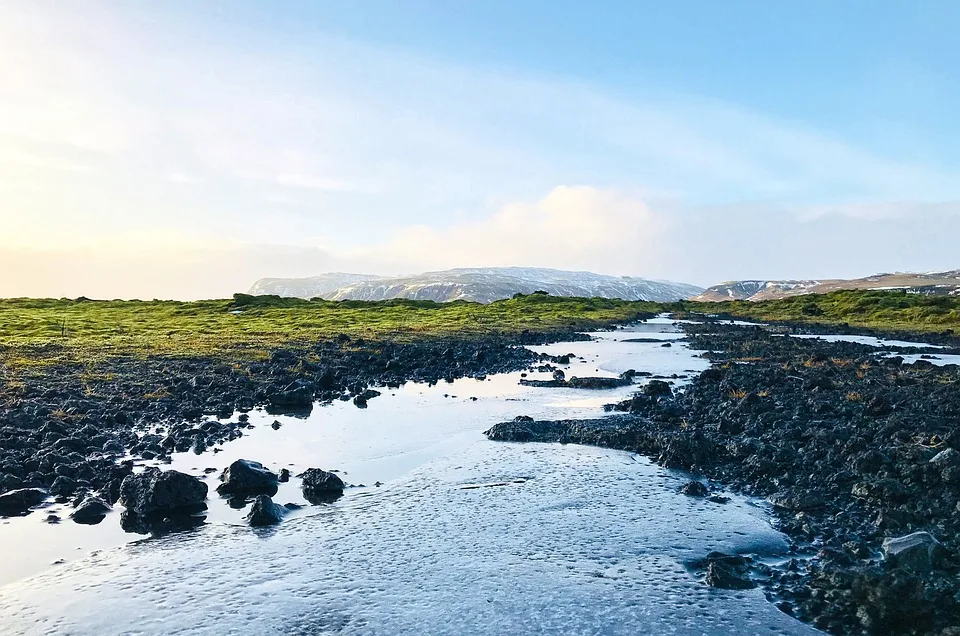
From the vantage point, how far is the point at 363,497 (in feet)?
48.4

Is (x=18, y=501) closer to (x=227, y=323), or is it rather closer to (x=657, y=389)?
(x=657, y=389)

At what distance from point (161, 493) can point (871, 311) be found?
92184 millimetres

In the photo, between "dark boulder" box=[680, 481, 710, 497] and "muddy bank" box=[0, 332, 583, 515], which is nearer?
"dark boulder" box=[680, 481, 710, 497]

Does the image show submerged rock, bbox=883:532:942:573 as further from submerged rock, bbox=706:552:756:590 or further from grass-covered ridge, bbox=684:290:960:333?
grass-covered ridge, bbox=684:290:960:333

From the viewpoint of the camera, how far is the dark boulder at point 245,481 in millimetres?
14875

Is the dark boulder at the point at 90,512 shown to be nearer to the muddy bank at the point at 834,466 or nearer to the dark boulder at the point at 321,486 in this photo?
the dark boulder at the point at 321,486

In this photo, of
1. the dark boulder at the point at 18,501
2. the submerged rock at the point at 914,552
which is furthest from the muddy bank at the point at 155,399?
the submerged rock at the point at 914,552

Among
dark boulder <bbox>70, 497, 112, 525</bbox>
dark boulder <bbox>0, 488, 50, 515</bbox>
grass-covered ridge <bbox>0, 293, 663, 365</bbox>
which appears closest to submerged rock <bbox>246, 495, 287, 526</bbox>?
dark boulder <bbox>70, 497, 112, 525</bbox>

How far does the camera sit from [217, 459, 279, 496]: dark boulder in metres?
14.9

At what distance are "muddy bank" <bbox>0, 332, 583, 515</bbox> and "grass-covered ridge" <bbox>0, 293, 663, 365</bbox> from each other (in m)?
4.78

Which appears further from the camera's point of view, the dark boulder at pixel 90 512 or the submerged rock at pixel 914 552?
the dark boulder at pixel 90 512

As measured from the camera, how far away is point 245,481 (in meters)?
15.0

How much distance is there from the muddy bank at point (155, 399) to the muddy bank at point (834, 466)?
9528 mm

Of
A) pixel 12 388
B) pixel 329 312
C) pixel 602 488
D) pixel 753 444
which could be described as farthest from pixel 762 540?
pixel 329 312
